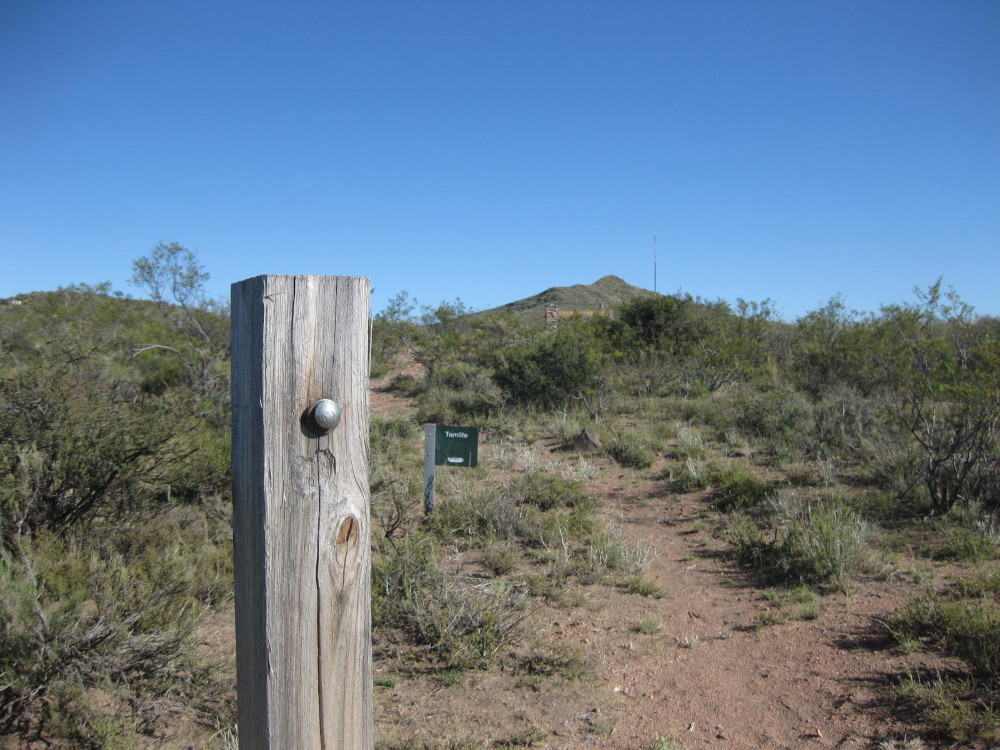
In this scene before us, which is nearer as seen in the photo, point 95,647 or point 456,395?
point 95,647

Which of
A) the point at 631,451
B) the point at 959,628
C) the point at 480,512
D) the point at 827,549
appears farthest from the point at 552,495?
the point at 959,628

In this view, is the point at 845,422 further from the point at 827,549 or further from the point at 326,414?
the point at 326,414

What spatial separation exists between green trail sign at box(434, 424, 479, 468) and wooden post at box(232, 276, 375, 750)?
6.02 m

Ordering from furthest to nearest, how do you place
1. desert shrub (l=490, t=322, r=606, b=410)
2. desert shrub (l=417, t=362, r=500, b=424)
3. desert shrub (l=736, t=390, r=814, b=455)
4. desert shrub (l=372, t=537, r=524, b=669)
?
desert shrub (l=490, t=322, r=606, b=410)
desert shrub (l=417, t=362, r=500, b=424)
desert shrub (l=736, t=390, r=814, b=455)
desert shrub (l=372, t=537, r=524, b=669)

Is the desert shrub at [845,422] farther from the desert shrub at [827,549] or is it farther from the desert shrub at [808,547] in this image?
the desert shrub at [827,549]

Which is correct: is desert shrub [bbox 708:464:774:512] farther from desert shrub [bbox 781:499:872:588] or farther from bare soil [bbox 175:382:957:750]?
bare soil [bbox 175:382:957:750]

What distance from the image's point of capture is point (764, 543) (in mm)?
6488

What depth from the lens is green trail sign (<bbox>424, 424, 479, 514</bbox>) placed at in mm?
7484

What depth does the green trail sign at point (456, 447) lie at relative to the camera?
24.5ft

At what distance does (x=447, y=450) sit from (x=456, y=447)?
12 centimetres

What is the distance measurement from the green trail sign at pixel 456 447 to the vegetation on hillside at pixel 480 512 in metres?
0.45

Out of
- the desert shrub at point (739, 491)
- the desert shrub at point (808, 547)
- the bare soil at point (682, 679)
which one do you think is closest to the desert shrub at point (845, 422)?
the desert shrub at point (739, 491)

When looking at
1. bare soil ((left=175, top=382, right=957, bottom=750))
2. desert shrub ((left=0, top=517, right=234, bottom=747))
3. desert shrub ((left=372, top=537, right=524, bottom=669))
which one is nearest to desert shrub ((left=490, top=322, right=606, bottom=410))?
bare soil ((left=175, top=382, right=957, bottom=750))

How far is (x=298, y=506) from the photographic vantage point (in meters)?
1.38
